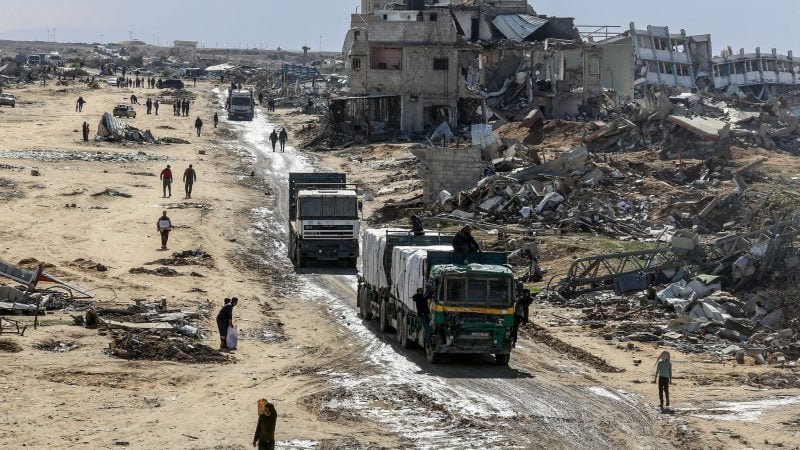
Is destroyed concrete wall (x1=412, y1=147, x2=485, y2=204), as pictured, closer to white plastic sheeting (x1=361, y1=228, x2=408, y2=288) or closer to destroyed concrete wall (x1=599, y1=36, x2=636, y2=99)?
white plastic sheeting (x1=361, y1=228, x2=408, y2=288)

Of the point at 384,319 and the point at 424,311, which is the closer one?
the point at 424,311

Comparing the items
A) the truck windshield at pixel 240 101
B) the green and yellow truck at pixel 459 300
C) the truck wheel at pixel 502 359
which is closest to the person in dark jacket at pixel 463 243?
the green and yellow truck at pixel 459 300

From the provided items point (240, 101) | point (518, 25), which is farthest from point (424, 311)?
point (240, 101)

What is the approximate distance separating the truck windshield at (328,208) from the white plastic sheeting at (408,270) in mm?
11408

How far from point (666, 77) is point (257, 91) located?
5143 cm

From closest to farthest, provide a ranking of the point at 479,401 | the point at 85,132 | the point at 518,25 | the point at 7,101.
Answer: the point at 479,401 → the point at 85,132 → the point at 518,25 → the point at 7,101

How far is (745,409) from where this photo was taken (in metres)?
23.4

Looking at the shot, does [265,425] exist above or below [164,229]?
above

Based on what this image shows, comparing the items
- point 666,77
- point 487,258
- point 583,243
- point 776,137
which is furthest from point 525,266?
point 666,77

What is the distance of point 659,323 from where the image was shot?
32.3 metres

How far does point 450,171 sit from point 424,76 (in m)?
33.6

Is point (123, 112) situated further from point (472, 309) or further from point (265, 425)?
point (265, 425)

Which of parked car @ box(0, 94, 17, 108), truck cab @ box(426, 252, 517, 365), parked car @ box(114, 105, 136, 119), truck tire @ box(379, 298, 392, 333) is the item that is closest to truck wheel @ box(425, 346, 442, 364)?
truck cab @ box(426, 252, 517, 365)

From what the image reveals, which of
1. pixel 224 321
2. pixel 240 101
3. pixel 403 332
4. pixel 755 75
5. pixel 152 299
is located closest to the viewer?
pixel 224 321
